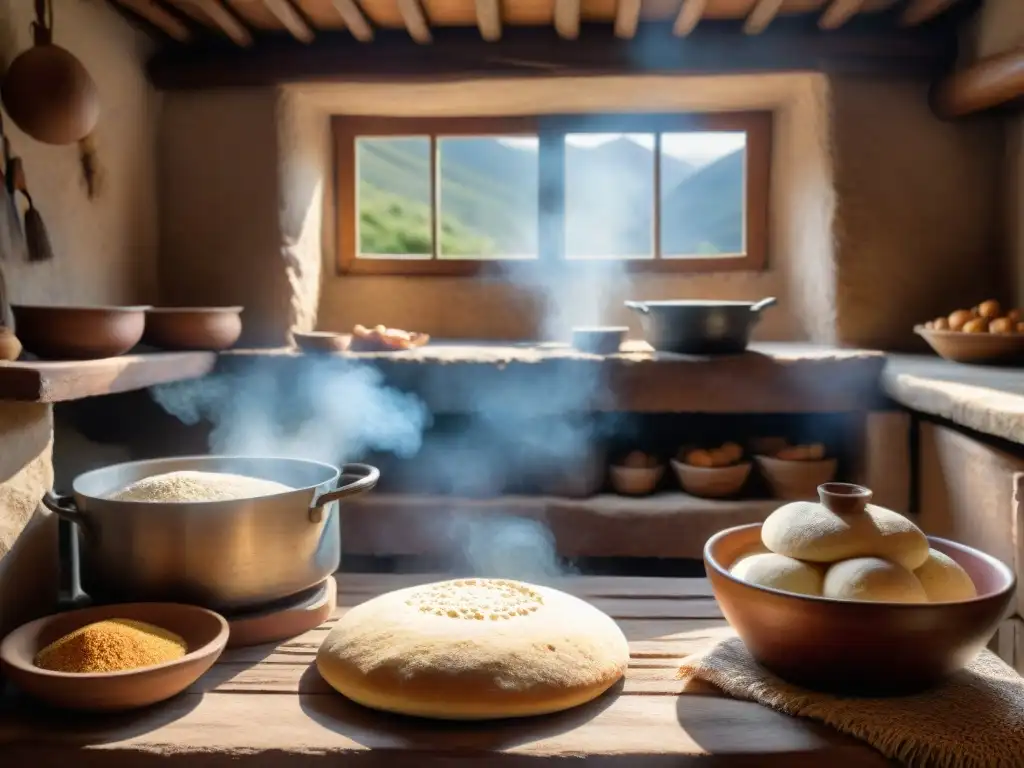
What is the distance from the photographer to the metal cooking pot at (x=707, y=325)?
9.11 ft

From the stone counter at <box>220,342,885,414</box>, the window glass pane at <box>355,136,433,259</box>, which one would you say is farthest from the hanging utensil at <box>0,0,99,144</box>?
the window glass pane at <box>355,136,433,259</box>

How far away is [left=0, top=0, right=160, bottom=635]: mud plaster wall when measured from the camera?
1542 millimetres

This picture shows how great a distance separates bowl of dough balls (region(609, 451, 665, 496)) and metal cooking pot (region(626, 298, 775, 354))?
1.30ft

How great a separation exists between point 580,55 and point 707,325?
1155 millimetres

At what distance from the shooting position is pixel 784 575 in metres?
1.16

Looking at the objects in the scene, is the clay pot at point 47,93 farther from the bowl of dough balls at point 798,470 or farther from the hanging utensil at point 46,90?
the bowl of dough balls at point 798,470

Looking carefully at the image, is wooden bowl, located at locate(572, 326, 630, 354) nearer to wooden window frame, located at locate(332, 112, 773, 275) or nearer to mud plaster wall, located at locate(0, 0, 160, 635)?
wooden window frame, located at locate(332, 112, 773, 275)

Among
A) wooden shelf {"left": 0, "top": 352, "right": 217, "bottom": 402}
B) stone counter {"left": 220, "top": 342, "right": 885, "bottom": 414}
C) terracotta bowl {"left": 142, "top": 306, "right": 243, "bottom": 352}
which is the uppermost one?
terracotta bowl {"left": 142, "top": 306, "right": 243, "bottom": 352}

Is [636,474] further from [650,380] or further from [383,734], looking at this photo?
[383,734]

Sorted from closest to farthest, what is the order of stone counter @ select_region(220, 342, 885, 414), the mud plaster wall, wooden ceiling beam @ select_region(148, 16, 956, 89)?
the mud plaster wall → stone counter @ select_region(220, 342, 885, 414) → wooden ceiling beam @ select_region(148, 16, 956, 89)

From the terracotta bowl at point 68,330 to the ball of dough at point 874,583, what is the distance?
5.52 ft

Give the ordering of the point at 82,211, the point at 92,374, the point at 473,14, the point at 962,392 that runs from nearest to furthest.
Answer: the point at 92,374 → the point at 962,392 → the point at 82,211 → the point at 473,14

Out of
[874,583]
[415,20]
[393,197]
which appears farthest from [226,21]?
[874,583]

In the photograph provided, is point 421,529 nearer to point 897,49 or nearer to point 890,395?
point 890,395
